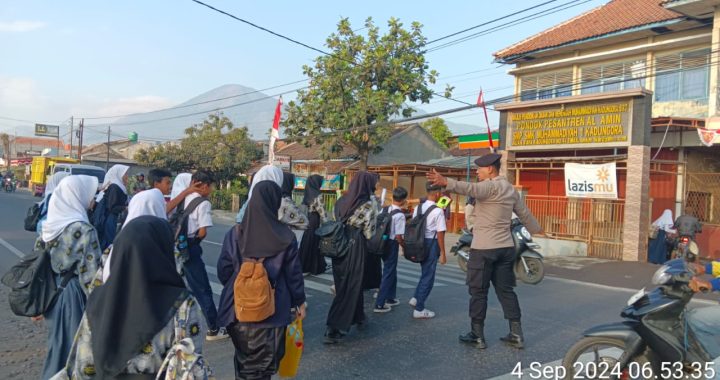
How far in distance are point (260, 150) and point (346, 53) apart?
1681 centimetres

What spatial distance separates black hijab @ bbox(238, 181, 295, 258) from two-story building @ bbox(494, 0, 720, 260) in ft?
37.9

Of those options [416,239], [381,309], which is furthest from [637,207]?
[381,309]

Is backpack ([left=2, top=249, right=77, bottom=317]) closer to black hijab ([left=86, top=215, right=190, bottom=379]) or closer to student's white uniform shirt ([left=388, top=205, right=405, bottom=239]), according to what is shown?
black hijab ([left=86, top=215, right=190, bottom=379])

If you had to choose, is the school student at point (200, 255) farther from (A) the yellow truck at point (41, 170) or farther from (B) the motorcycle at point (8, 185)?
(B) the motorcycle at point (8, 185)

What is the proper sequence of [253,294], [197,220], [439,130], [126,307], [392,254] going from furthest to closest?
[439,130] < [392,254] < [197,220] < [253,294] < [126,307]

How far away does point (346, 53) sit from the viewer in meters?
20.6

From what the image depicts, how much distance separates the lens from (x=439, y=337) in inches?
227

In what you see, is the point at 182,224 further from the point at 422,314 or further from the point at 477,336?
the point at 477,336

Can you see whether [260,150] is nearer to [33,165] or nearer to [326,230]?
[33,165]

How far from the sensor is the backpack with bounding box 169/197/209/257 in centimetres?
534

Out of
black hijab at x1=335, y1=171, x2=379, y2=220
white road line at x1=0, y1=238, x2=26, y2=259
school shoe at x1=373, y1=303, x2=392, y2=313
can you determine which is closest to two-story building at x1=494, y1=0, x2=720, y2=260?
school shoe at x1=373, y1=303, x2=392, y2=313

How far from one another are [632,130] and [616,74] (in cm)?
472

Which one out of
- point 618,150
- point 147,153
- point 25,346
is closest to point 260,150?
point 147,153

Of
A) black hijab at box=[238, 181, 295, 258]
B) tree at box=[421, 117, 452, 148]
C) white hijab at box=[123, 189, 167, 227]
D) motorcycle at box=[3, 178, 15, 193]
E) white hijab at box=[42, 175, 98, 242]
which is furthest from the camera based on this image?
motorcycle at box=[3, 178, 15, 193]
